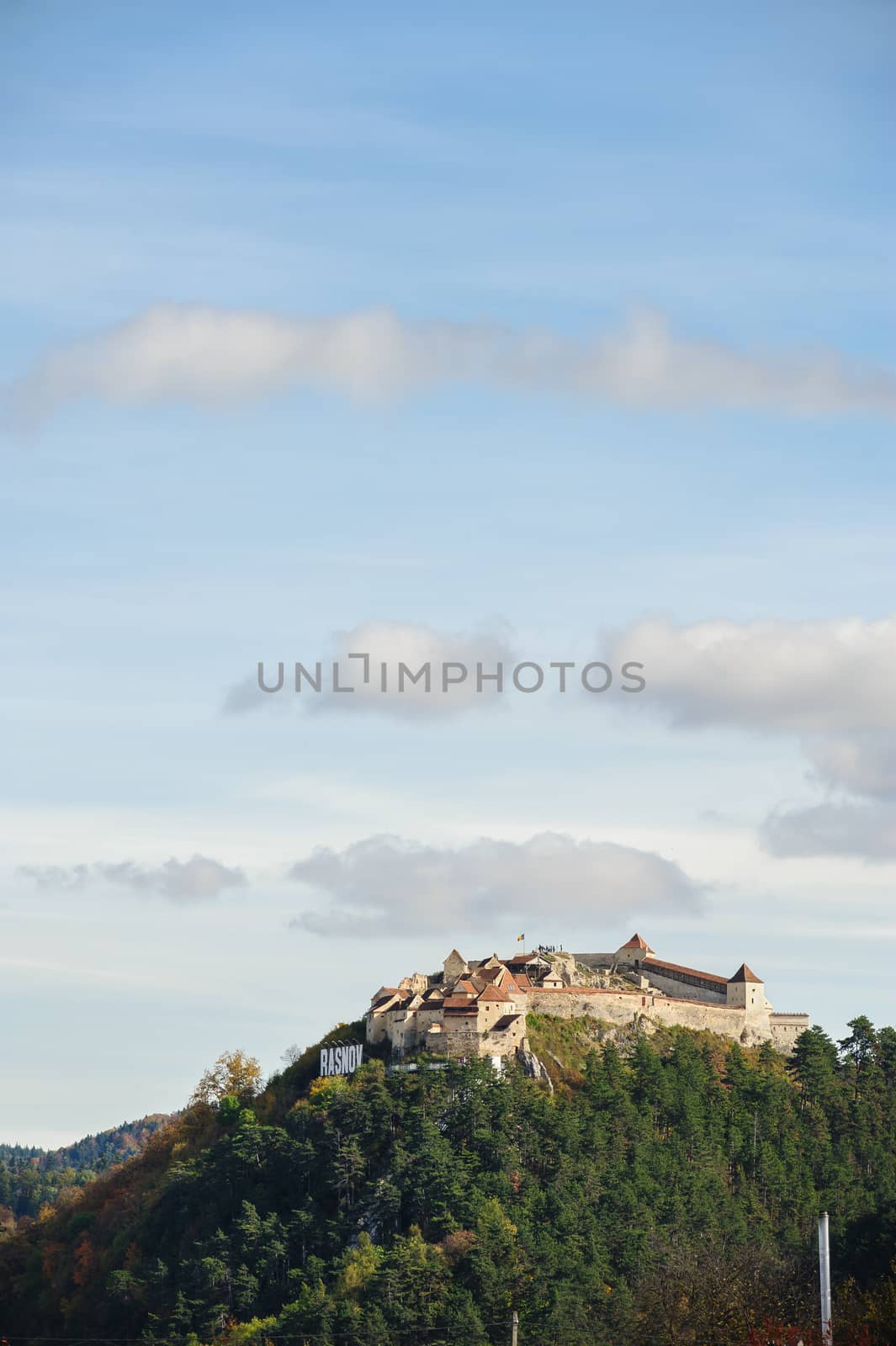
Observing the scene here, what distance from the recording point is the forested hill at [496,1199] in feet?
322

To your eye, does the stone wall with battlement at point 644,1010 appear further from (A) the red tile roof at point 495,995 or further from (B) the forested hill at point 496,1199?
(A) the red tile roof at point 495,995

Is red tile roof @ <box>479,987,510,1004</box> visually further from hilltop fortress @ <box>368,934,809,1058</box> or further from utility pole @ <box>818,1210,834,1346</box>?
utility pole @ <box>818,1210,834,1346</box>

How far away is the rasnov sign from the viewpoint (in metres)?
120

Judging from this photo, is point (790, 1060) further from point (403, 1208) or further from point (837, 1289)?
point (837, 1289)

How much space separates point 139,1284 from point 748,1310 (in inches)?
2523

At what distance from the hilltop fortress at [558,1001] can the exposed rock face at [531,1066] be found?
39 cm

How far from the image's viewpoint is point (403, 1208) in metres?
109

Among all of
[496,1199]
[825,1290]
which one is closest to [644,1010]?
[496,1199]

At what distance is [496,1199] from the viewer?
107 meters

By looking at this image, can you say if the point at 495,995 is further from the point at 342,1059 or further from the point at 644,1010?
the point at 644,1010

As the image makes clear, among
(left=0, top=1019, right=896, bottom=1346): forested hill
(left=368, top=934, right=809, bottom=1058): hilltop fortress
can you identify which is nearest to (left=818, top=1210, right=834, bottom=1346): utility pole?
(left=0, top=1019, right=896, bottom=1346): forested hill

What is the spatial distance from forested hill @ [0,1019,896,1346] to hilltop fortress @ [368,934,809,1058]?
211 cm

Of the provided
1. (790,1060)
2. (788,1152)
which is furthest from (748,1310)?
(790,1060)

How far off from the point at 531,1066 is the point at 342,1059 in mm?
13155
